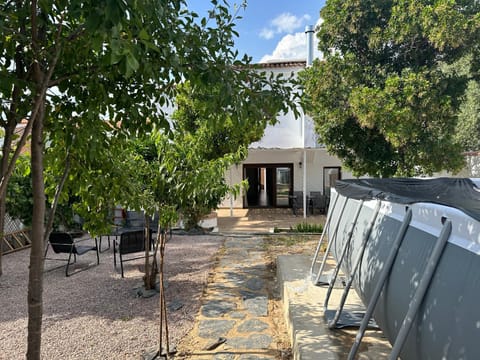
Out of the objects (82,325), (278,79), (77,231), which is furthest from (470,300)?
(77,231)

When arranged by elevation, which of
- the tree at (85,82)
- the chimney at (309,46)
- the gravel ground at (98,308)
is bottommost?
the gravel ground at (98,308)

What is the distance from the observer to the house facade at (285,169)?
559 inches

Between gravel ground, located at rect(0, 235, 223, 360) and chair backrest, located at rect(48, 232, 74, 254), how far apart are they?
1.69ft

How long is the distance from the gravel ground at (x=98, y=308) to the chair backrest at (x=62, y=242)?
0.51 meters

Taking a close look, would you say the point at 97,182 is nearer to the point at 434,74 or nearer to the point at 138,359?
the point at 138,359

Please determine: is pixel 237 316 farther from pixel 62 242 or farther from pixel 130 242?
pixel 62 242

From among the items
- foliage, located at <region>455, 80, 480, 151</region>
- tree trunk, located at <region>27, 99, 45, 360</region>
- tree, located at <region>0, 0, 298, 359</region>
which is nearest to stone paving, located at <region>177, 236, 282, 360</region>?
tree trunk, located at <region>27, 99, 45, 360</region>

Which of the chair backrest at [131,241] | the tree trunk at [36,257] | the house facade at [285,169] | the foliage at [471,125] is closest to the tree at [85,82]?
the tree trunk at [36,257]

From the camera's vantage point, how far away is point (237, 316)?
434 cm

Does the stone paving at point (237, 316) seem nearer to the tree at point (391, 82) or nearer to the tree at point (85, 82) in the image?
the tree at point (85, 82)

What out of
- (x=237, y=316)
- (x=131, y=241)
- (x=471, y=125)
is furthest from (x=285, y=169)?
(x=237, y=316)

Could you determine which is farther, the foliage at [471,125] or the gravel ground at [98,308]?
the foliage at [471,125]

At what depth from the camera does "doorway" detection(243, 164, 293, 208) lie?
16.2 metres

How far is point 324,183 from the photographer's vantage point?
15.8 m
